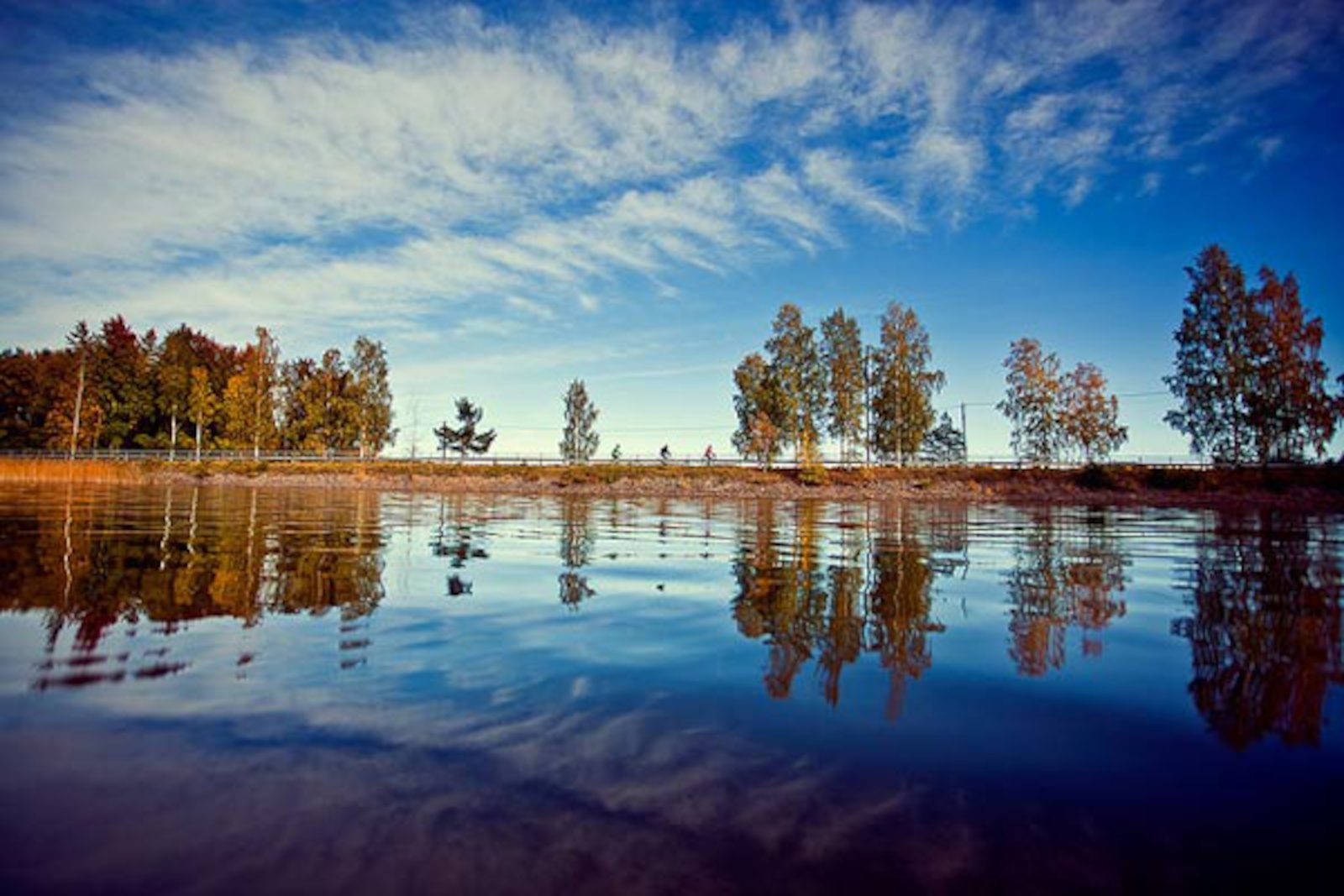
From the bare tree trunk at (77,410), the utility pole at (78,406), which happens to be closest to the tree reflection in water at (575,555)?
the utility pole at (78,406)

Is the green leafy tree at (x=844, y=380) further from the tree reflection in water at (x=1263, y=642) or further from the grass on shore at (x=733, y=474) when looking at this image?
the tree reflection in water at (x=1263, y=642)

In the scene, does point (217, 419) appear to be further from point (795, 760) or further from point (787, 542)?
point (795, 760)

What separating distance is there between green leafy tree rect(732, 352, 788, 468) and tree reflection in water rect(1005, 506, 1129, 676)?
162 ft

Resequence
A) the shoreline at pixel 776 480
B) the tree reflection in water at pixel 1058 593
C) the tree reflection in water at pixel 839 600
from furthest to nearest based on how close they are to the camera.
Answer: the shoreline at pixel 776 480
the tree reflection in water at pixel 1058 593
the tree reflection in water at pixel 839 600

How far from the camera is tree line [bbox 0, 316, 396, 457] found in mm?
84500

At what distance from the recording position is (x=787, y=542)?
18.0m

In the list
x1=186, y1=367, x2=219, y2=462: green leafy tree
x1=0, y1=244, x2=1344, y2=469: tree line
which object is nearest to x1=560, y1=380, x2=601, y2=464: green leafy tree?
x1=0, y1=244, x2=1344, y2=469: tree line

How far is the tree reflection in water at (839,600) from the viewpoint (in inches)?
239

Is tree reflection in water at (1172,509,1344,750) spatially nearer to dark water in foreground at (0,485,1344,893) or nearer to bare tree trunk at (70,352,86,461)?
dark water in foreground at (0,485,1344,893)

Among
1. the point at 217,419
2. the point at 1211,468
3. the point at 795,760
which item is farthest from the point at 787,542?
the point at 217,419

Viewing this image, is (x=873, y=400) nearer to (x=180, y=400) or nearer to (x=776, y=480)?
(x=776, y=480)

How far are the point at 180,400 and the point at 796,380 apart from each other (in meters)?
86.4

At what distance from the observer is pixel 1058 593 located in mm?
10195

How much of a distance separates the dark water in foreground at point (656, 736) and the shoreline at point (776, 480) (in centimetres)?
4426
